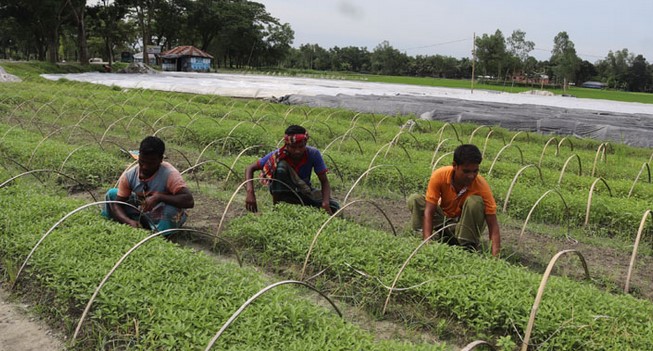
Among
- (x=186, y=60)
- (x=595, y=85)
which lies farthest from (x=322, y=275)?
(x=595, y=85)

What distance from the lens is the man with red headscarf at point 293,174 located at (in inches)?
229

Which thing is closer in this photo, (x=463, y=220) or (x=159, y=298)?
(x=159, y=298)

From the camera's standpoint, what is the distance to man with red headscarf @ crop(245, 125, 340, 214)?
19.1 ft

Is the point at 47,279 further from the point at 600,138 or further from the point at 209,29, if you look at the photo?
the point at 209,29

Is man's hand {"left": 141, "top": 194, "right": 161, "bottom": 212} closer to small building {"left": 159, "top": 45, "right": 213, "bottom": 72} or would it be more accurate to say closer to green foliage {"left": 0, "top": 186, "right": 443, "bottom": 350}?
green foliage {"left": 0, "top": 186, "right": 443, "bottom": 350}

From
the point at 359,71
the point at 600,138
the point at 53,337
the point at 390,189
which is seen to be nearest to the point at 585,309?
the point at 53,337

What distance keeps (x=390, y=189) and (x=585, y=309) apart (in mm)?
4791

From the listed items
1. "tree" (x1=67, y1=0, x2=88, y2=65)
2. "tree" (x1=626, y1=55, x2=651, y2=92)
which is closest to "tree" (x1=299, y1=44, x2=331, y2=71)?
"tree" (x1=626, y1=55, x2=651, y2=92)

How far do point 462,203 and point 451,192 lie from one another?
168 mm

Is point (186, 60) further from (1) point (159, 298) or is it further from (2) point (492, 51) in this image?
(1) point (159, 298)

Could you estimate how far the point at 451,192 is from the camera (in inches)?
204

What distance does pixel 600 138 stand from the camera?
14484mm

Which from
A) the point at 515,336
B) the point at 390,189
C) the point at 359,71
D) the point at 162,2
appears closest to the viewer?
the point at 515,336

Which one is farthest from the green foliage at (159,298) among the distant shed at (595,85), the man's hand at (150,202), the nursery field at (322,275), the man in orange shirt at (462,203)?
the distant shed at (595,85)
